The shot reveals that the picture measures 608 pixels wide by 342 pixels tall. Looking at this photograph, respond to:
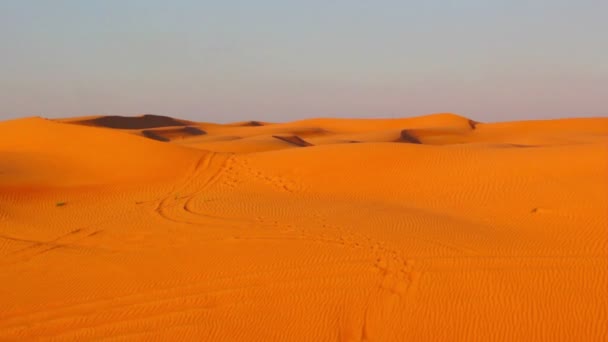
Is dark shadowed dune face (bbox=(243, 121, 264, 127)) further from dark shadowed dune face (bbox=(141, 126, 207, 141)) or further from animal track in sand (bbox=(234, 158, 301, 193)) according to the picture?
animal track in sand (bbox=(234, 158, 301, 193))

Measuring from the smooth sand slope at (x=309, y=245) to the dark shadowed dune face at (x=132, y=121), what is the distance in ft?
92.8

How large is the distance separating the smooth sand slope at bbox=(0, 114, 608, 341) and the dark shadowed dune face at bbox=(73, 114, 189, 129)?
92.8ft

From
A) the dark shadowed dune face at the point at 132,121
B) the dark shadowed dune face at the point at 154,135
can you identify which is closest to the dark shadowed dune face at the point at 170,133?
the dark shadowed dune face at the point at 154,135

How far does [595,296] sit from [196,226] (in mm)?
5279

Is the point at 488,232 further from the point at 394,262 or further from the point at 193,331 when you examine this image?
the point at 193,331

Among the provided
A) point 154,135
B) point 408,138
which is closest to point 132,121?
point 154,135

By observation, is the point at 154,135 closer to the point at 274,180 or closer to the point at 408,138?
the point at 408,138

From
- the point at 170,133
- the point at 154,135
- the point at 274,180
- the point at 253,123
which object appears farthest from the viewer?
Result: the point at 253,123

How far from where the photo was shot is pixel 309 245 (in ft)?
24.2

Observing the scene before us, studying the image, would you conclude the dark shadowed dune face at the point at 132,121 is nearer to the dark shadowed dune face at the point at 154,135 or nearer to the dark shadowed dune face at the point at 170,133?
the dark shadowed dune face at the point at 170,133

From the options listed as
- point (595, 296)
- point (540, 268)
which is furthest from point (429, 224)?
point (595, 296)

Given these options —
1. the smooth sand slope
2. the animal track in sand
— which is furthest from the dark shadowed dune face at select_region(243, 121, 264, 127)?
the animal track in sand

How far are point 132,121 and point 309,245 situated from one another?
3979 cm

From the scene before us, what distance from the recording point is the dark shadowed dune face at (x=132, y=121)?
41.2 metres
